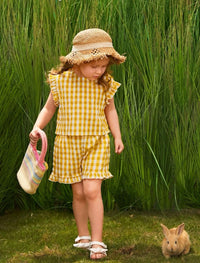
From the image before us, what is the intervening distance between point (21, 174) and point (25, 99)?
1096 mm

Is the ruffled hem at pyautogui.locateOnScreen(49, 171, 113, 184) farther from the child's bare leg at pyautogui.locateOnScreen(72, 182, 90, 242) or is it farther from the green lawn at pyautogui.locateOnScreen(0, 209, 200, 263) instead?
the green lawn at pyautogui.locateOnScreen(0, 209, 200, 263)

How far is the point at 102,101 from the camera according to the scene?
383cm

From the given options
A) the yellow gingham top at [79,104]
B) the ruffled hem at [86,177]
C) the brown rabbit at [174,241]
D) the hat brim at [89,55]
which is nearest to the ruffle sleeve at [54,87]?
the yellow gingham top at [79,104]

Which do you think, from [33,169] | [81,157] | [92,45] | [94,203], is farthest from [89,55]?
[94,203]

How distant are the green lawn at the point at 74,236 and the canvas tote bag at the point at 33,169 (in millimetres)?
508

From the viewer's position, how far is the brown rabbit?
3.69m

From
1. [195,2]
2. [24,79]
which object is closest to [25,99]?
[24,79]

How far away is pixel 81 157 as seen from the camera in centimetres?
381

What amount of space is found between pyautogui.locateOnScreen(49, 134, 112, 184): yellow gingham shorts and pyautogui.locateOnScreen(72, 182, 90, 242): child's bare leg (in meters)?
0.09

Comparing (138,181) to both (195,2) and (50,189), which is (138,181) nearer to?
(50,189)

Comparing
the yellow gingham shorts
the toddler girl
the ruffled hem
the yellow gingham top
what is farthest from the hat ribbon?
the ruffled hem

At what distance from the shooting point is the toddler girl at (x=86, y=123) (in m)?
3.71

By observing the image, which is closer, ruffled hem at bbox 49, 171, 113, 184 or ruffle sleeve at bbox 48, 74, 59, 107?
ruffled hem at bbox 49, 171, 113, 184

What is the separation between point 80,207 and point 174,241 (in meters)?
0.65
